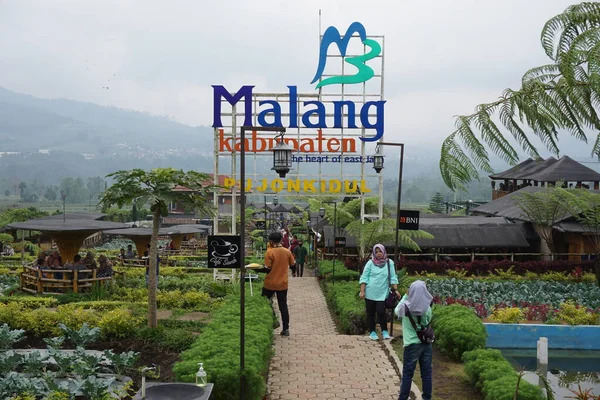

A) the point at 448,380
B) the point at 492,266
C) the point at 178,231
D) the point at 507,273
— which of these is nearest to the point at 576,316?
the point at 448,380

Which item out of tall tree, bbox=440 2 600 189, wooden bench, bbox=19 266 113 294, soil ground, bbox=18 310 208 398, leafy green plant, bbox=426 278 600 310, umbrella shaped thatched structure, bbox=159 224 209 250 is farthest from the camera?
umbrella shaped thatched structure, bbox=159 224 209 250

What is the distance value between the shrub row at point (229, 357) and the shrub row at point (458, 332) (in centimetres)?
281

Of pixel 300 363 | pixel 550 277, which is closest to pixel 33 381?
pixel 300 363

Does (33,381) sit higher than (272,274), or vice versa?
(272,274)

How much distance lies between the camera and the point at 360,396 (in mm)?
8281

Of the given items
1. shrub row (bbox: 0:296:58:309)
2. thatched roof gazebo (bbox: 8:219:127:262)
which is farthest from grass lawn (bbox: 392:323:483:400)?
thatched roof gazebo (bbox: 8:219:127:262)

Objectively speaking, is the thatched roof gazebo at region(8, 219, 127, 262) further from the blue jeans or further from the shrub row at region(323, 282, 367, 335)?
the blue jeans

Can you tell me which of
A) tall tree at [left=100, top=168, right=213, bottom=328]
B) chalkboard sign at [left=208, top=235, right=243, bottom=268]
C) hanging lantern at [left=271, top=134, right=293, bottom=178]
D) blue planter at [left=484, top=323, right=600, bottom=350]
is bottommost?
blue planter at [left=484, top=323, right=600, bottom=350]

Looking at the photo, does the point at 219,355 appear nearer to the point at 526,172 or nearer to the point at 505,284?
the point at 505,284

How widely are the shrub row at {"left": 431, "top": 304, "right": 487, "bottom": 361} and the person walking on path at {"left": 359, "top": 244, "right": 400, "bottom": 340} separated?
937mm

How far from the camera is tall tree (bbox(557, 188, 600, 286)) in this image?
23062mm

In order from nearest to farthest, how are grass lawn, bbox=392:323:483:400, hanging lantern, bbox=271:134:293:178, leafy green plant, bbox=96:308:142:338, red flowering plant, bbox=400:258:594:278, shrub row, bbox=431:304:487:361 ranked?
grass lawn, bbox=392:323:483:400, shrub row, bbox=431:304:487:361, hanging lantern, bbox=271:134:293:178, leafy green plant, bbox=96:308:142:338, red flowering plant, bbox=400:258:594:278

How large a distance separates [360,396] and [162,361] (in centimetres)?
302

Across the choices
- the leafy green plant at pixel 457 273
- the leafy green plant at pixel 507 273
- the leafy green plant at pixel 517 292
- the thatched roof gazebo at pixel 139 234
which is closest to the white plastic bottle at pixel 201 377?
the leafy green plant at pixel 517 292
